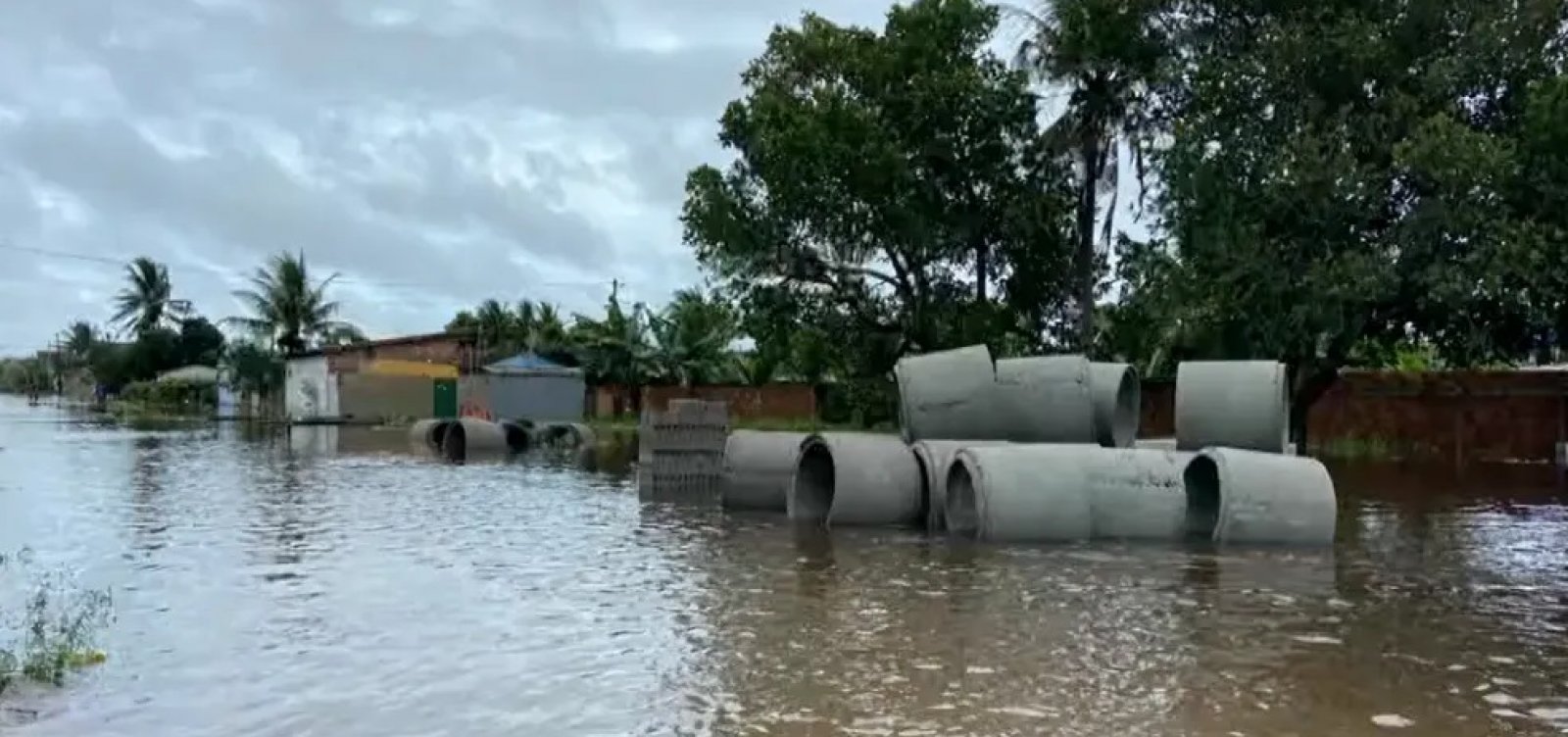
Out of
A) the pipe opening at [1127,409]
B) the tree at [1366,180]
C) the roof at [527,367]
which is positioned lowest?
the pipe opening at [1127,409]

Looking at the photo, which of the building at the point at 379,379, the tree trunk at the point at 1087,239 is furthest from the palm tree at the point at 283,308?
the tree trunk at the point at 1087,239

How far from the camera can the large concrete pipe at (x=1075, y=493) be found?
38.4 ft

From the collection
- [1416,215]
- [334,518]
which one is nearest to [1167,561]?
[334,518]

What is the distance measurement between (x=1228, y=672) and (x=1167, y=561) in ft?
13.5

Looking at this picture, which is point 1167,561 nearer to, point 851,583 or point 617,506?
point 851,583

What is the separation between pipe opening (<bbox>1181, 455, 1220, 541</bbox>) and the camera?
1240 centimetres

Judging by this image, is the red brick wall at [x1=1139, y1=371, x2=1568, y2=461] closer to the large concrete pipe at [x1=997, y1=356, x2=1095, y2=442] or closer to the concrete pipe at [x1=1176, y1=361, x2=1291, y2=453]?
the concrete pipe at [x1=1176, y1=361, x2=1291, y2=453]

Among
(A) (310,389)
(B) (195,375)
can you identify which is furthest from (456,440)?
(B) (195,375)

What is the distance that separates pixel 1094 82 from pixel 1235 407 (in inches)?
524

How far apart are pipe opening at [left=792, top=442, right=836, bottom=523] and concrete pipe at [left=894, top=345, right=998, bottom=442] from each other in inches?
35.2

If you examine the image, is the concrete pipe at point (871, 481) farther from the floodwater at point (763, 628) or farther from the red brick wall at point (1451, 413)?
the red brick wall at point (1451, 413)

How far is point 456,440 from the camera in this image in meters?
26.2

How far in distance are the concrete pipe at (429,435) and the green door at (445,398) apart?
13.8 m

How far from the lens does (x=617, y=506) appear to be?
14992mm
